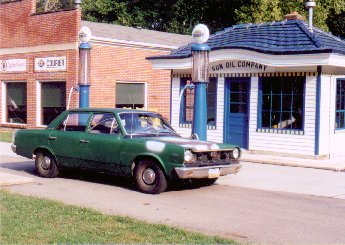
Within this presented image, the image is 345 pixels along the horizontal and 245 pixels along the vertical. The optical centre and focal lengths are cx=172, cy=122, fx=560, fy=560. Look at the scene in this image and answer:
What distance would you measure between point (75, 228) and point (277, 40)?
10.6 m

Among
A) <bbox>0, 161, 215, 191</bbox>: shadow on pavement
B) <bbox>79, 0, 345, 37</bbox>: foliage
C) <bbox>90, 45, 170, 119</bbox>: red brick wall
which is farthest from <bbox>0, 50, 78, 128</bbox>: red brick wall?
<bbox>79, 0, 345, 37</bbox>: foliage

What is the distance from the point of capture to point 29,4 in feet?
78.6

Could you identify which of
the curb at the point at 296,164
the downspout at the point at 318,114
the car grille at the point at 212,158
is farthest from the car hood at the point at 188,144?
the downspout at the point at 318,114

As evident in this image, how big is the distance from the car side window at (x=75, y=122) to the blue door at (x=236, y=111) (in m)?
6.41

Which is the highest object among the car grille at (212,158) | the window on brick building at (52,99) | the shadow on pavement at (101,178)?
the window on brick building at (52,99)

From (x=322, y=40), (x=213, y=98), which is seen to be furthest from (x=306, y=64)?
(x=213, y=98)

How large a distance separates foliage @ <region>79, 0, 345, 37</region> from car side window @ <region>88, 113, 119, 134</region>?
21.8 m

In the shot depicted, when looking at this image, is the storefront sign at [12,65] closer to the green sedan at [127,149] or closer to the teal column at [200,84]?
the green sedan at [127,149]

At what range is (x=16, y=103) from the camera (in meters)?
24.8

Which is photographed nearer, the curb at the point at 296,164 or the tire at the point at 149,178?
the tire at the point at 149,178

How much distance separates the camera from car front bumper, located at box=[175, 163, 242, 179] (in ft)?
31.1

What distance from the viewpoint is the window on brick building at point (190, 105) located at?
56.4ft

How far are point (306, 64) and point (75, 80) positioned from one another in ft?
35.1

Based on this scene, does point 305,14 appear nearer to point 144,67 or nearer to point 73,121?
point 144,67
